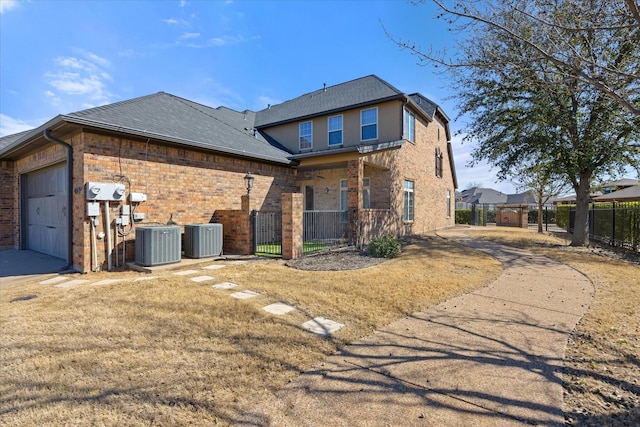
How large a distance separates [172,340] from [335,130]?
542 inches

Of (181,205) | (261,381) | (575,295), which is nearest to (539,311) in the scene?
(575,295)

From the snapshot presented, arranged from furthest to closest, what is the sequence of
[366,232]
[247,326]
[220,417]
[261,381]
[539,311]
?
[366,232] < [539,311] < [247,326] < [261,381] < [220,417]

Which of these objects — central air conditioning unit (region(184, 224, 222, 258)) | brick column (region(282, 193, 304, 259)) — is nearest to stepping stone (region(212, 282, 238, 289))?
brick column (region(282, 193, 304, 259))

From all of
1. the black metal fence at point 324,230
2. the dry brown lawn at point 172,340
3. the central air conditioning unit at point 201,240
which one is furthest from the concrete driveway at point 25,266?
the black metal fence at point 324,230

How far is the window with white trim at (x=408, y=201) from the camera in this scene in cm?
1581

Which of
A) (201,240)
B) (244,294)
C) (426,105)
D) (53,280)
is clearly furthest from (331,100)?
(53,280)

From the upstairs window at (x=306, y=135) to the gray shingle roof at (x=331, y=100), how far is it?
0.50m

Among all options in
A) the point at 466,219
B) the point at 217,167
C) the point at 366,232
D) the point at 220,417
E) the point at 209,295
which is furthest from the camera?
the point at 466,219

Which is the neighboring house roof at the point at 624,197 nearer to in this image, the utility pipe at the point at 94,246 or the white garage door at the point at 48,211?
the utility pipe at the point at 94,246

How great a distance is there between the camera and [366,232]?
11406 millimetres

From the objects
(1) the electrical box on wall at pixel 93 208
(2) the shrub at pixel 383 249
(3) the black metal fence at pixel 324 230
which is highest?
(1) the electrical box on wall at pixel 93 208

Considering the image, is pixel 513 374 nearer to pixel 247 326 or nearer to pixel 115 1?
pixel 247 326

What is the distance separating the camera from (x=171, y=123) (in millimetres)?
10023

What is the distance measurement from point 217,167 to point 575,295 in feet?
34.0
